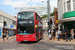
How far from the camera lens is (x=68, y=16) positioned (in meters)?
22.3

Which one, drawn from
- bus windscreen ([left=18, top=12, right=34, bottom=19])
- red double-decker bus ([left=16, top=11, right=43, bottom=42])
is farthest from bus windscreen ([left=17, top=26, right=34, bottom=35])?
bus windscreen ([left=18, top=12, right=34, bottom=19])

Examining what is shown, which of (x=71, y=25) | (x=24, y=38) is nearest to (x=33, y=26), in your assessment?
(x=24, y=38)

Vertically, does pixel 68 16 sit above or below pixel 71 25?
above

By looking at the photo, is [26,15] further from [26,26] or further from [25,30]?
[25,30]

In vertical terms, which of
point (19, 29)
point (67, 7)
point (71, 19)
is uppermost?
point (67, 7)

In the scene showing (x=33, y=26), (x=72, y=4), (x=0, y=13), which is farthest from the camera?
(x=0, y=13)

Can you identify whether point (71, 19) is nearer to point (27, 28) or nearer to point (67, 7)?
point (67, 7)

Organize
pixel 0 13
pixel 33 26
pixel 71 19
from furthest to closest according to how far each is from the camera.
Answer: pixel 0 13, pixel 71 19, pixel 33 26

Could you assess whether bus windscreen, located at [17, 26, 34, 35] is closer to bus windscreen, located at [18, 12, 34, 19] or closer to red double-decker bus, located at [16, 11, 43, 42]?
red double-decker bus, located at [16, 11, 43, 42]

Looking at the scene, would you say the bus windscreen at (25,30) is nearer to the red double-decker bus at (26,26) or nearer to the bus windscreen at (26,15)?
the red double-decker bus at (26,26)

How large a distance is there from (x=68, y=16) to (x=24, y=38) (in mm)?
8733

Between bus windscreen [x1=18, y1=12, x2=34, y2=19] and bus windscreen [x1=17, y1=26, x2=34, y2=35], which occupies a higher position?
bus windscreen [x1=18, y1=12, x2=34, y2=19]

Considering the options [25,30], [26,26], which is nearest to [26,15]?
[26,26]

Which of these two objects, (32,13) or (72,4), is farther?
(72,4)
